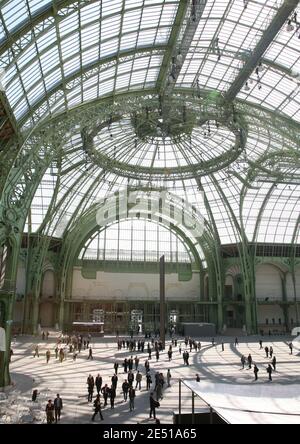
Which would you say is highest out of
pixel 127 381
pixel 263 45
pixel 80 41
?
pixel 263 45

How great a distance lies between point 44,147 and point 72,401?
66.6 ft

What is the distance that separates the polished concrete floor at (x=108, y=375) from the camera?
A: 19.4m

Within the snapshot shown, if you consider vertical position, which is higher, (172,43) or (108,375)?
(172,43)

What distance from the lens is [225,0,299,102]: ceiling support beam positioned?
26938 millimetres

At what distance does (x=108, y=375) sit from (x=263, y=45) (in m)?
29.3

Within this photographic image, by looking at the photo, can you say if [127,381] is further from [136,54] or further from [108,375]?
[136,54]

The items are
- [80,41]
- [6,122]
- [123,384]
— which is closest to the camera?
[123,384]

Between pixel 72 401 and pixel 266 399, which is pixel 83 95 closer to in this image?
pixel 72 401

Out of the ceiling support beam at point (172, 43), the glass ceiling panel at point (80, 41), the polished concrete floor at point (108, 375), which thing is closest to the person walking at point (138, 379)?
the polished concrete floor at point (108, 375)

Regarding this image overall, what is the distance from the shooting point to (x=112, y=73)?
3547 cm

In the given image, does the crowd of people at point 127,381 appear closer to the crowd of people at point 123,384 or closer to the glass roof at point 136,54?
the crowd of people at point 123,384

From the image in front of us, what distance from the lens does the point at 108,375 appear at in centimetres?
2986

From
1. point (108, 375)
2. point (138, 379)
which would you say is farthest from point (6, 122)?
point (108, 375)

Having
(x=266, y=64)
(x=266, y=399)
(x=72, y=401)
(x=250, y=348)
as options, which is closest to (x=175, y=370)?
(x=72, y=401)
